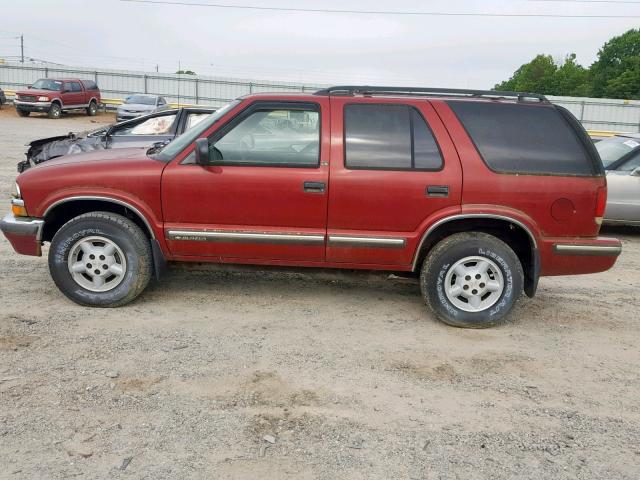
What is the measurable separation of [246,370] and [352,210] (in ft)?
5.00

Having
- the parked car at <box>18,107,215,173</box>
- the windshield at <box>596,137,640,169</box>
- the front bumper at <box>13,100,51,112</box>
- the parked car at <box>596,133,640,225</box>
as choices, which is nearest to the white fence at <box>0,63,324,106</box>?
the front bumper at <box>13,100,51,112</box>

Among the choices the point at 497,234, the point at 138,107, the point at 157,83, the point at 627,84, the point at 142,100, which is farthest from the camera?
the point at 627,84

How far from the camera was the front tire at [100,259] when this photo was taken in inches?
189

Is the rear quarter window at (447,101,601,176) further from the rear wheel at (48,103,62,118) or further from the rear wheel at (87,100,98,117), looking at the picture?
the rear wheel at (87,100,98,117)

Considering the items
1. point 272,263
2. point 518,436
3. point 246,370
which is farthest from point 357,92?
point 518,436

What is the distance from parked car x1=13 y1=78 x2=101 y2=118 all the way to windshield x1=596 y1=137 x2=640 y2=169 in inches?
1057

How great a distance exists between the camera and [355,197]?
4.66 m

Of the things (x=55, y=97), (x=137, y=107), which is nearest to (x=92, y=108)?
(x=55, y=97)

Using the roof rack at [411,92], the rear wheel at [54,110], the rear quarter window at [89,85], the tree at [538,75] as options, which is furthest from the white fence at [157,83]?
the tree at [538,75]

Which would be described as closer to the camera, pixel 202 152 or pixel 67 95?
pixel 202 152

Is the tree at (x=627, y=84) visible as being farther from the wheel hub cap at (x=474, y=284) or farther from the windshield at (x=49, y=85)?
the wheel hub cap at (x=474, y=284)

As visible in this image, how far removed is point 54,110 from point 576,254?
29.8 meters

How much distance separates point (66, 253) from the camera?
15.9 feet

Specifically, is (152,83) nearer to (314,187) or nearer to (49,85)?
(49,85)
